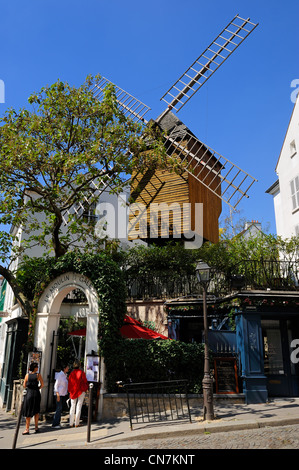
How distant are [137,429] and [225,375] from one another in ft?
12.1

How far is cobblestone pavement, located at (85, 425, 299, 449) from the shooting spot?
23.5ft

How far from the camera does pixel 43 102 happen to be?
13164mm

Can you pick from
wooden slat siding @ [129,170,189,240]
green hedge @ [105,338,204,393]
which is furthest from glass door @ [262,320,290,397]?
wooden slat siding @ [129,170,189,240]

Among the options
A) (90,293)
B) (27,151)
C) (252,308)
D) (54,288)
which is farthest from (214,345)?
(27,151)

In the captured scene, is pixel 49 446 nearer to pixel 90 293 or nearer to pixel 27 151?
pixel 90 293

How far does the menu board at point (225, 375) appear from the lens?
11063 millimetres

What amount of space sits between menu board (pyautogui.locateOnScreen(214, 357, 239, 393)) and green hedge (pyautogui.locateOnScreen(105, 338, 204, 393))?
59 cm

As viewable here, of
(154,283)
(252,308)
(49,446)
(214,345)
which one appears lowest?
(49,446)

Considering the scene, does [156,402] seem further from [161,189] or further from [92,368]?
[161,189]

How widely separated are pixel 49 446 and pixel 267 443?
4.69m

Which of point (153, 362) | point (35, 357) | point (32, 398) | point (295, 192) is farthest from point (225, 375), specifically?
point (295, 192)

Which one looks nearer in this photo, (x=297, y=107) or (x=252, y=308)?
(x=252, y=308)

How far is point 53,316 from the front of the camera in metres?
11.8

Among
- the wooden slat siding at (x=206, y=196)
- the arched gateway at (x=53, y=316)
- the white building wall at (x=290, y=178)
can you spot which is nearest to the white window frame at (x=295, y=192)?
the white building wall at (x=290, y=178)
